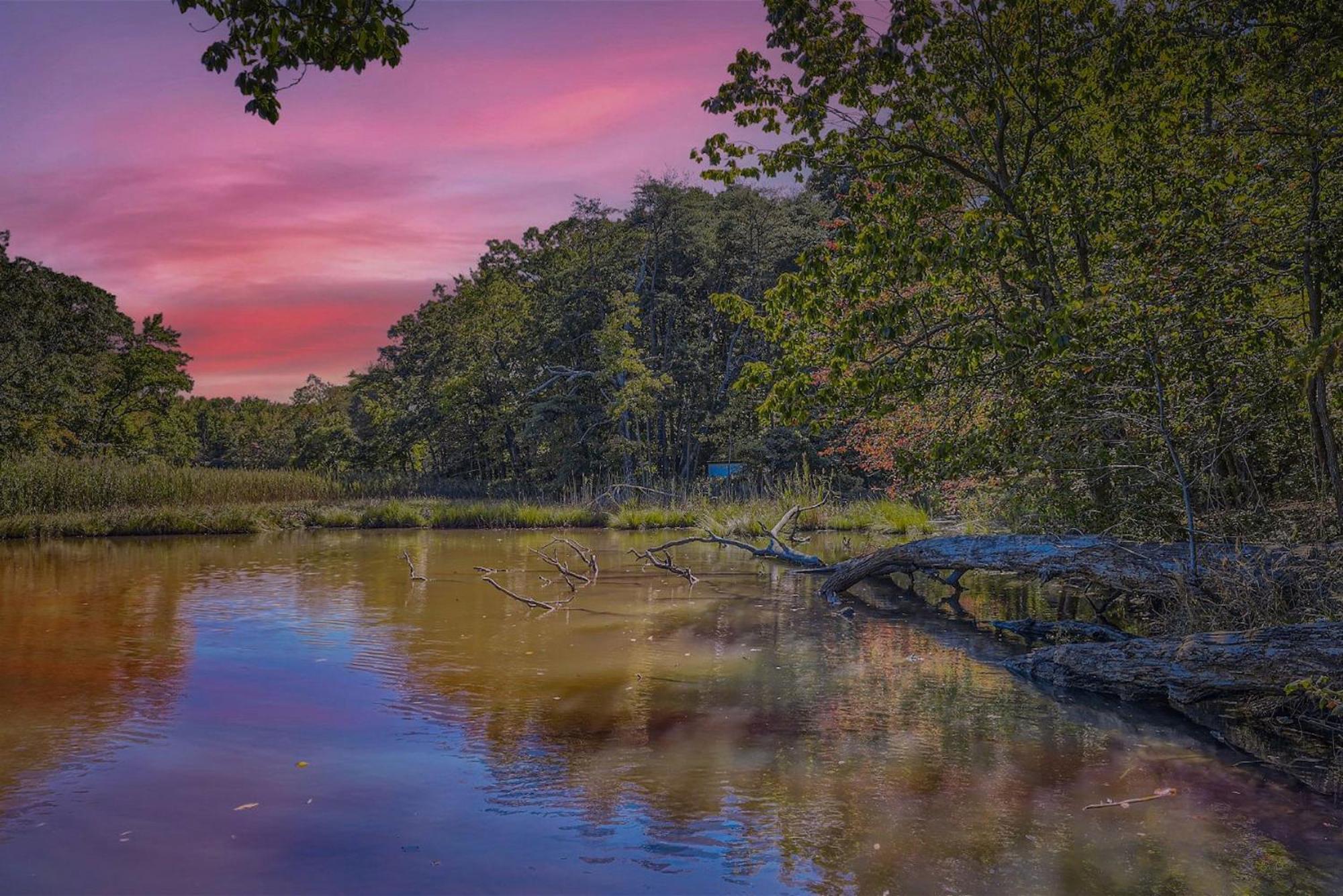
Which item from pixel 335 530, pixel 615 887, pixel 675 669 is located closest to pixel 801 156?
pixel 675 669

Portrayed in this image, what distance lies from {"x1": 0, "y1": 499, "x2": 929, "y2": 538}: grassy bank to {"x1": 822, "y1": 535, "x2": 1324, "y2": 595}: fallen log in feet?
19.8

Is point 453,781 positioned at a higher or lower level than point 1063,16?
lower

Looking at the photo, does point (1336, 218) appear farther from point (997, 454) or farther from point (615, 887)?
point (615, 887)

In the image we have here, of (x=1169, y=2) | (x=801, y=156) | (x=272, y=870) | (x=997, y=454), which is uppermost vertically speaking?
(x=1169, y=2)

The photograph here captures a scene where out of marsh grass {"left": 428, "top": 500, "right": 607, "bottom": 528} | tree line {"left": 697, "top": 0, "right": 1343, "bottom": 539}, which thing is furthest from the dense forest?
marsh grass {"left": 428, "top": 500, "right": 607, "bottom": 528}

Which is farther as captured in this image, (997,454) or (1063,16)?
(997,454)

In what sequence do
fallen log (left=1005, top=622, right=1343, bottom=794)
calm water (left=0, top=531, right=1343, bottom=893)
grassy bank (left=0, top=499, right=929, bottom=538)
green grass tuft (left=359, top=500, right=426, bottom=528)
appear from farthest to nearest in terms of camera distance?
green grass tuft (left=359, top=500, right=426, bottom=528)
grassy bank (left=0, top=499, right=929, bottom=538)
fallen log (left=1005, top=622, right=1343, bottom=794)
calm water (left=0, top=531, right=1343, bottom=893)

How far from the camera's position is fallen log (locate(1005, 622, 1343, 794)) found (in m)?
5.18

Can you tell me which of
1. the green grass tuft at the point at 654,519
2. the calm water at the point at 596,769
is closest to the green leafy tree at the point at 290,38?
the calm water at the point at 596,769

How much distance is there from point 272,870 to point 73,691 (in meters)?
4.00

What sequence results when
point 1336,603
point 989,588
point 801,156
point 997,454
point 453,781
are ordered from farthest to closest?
point 989,588, point 997,454, point 801,156, point 1336,603, point 453,781

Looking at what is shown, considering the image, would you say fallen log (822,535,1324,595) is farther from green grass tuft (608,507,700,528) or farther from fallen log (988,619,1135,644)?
green grass tuft (608,507,700,528)

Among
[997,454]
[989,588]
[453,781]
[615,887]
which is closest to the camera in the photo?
[615,887]

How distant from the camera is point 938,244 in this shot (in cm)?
710
